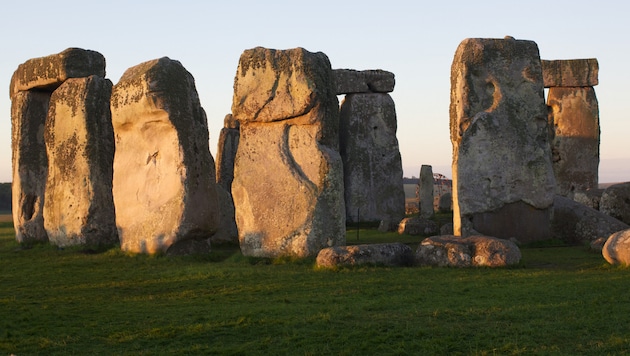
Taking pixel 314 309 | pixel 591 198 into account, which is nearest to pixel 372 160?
pixel 591 198

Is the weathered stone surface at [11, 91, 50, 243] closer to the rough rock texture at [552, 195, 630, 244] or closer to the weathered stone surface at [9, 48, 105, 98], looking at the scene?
the weathered stone surface at [9, 48, 105, 98]

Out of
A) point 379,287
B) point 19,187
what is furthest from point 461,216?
point 19,187

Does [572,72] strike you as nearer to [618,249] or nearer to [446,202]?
[446,202]

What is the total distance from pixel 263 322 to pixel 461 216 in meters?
7.55

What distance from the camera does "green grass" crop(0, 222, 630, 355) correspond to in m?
7.21

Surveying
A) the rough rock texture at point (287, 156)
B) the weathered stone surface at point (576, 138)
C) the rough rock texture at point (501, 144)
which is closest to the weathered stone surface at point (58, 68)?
the rough rock texture at point (287, 156)

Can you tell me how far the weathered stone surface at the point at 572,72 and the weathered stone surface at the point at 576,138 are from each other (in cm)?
31

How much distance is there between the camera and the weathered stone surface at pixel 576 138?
24.8 m

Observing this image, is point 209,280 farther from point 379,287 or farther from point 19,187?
point 19,187

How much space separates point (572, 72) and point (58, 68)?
1444 centimetres

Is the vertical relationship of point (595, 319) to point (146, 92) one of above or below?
below

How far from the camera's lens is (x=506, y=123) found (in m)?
15.2

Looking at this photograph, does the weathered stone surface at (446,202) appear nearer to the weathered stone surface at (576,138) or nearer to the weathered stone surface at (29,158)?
the weathered stone surface at (576,138)

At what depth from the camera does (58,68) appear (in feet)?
54.6
